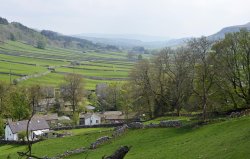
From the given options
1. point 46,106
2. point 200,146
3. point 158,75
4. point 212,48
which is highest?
point 212,48

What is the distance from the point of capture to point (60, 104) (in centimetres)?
13425

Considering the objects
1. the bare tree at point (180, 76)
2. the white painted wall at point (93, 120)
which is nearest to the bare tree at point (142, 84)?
the bare tree at point (180, 76)

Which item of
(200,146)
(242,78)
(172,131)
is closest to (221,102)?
(242,78)

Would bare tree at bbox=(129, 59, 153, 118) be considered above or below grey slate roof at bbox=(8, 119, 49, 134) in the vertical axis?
above

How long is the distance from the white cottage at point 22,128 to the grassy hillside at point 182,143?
2729cm

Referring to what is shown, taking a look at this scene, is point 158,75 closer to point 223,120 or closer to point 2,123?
point 223,120

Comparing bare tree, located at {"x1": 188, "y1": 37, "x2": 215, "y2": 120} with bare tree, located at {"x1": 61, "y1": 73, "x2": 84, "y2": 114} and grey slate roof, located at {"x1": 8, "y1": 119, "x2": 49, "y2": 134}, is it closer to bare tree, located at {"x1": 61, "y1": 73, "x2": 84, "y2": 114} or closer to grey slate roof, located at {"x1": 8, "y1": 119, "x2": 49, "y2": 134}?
grey slate roof, located at {"x1": 8, "y1": 119, "x2": 49, "y2": 134}

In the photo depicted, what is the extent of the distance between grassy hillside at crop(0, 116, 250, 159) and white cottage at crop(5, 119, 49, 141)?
2729cm

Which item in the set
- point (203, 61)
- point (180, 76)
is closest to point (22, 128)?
point (180, 76)

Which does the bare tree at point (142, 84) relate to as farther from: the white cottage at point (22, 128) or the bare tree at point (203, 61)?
the white cottage at point (22, 128)

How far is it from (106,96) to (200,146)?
101 metres

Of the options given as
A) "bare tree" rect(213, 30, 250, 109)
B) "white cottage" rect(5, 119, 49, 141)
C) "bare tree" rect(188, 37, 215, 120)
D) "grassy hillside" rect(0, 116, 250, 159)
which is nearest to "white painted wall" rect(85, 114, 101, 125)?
"white cottage" rect(5, 119, 49, 141)

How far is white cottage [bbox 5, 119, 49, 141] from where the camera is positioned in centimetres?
8606

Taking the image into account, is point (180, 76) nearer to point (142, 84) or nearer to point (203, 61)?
point (142, 84)
